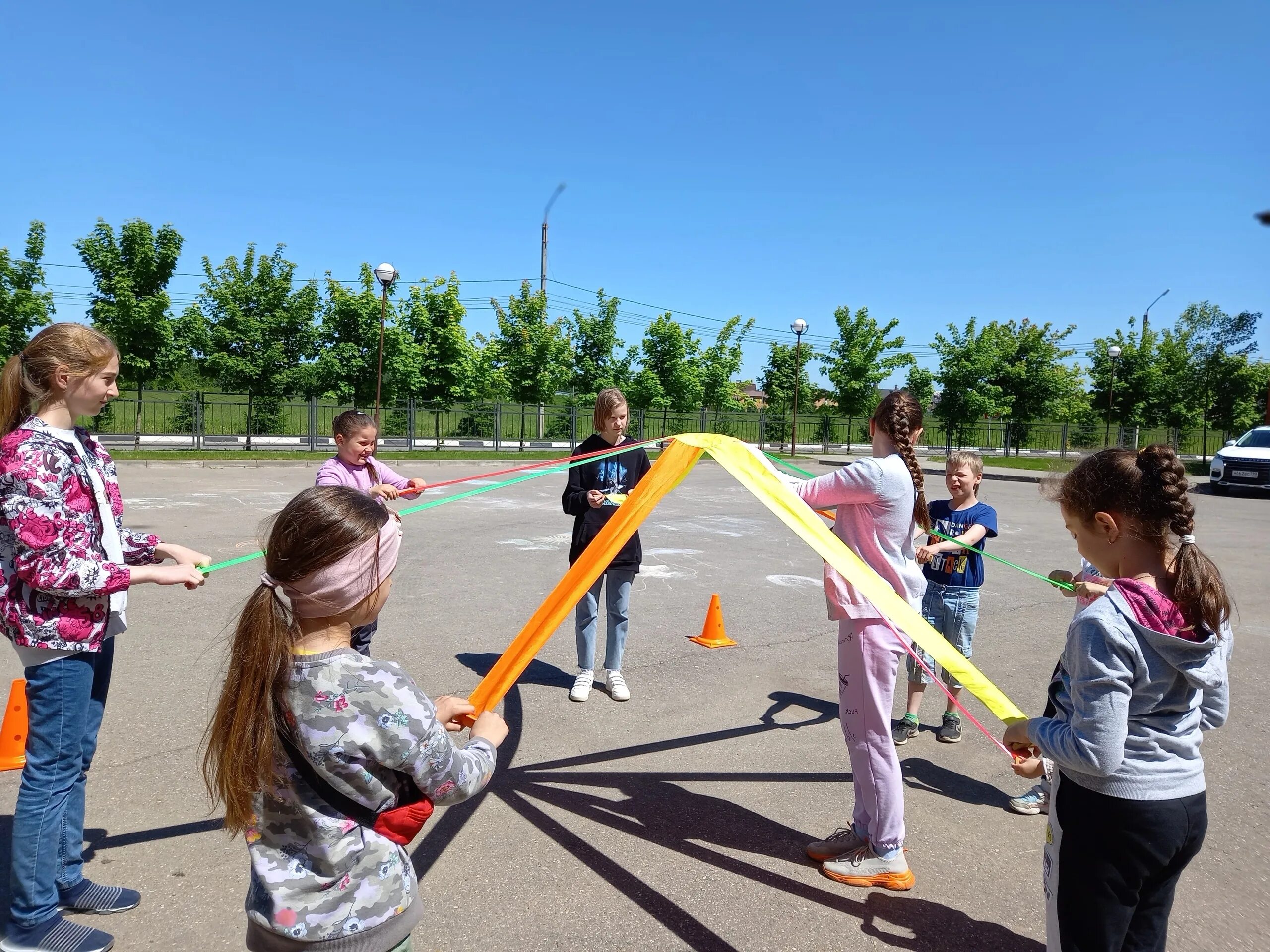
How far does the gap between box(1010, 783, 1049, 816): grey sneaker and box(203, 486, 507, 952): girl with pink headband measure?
10.6ft

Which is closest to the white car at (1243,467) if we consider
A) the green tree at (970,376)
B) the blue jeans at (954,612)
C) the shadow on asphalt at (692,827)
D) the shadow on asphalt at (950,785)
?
the green tree at (970,376)

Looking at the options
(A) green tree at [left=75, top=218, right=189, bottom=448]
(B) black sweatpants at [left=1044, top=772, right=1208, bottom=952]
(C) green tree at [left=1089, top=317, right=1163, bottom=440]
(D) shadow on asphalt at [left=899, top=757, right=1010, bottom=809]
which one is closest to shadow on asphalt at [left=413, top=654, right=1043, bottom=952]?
(D) shadow on asphalt at [left=899, top=757, right=1010, bottom=809]

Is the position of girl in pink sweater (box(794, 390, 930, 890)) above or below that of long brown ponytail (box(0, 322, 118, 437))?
below

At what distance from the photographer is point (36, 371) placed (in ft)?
9.02

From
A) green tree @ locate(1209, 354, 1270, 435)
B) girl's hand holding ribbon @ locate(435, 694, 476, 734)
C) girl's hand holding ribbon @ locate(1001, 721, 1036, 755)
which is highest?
green tree @ locate(1209, 354, 1270, 435)

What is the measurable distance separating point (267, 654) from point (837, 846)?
2666mm

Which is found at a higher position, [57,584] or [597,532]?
[57,584]

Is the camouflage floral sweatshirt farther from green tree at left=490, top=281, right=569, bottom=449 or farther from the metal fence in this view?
green tree at left=490, top=281, right=569, bottom=449

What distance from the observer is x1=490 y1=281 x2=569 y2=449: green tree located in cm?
3475

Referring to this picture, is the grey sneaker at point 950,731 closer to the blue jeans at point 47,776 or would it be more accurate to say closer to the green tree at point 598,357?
the blue jeans at point 47,776

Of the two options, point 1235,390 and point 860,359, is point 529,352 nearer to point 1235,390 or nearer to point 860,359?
point 860,359

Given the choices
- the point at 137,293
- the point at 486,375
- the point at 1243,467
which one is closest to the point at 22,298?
the point at 137,293

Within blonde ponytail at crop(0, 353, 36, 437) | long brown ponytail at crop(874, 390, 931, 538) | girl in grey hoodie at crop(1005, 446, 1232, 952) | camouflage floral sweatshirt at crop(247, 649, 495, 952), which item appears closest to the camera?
camouflage floral sweatshirt at crop(247, 649, 495, 952)

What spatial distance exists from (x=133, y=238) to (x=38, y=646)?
29073 mm
